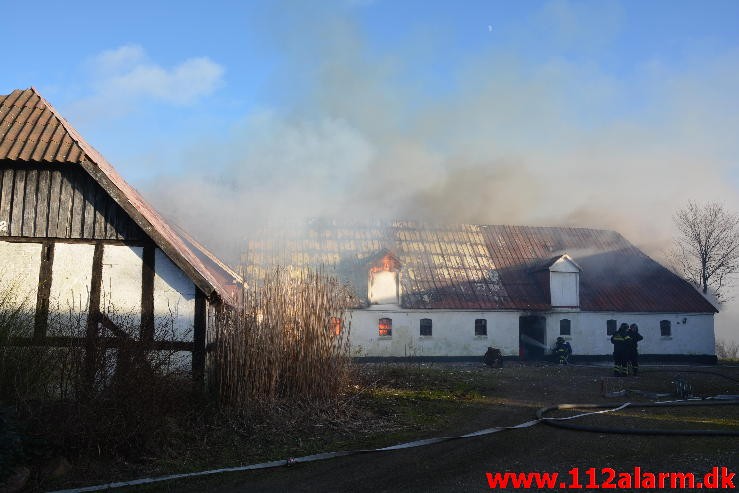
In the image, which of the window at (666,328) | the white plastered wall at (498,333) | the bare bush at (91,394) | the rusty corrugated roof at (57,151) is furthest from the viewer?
the window at (666,328)

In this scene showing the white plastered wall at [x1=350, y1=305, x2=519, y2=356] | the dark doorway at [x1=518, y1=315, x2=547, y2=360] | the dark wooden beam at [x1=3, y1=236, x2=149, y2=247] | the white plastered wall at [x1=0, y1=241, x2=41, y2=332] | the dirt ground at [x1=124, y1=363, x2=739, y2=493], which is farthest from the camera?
the dark doorway at [x1=518, y1=315, x2=547, y2=360]

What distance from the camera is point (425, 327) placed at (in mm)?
26375

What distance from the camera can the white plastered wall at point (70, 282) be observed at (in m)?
9.86

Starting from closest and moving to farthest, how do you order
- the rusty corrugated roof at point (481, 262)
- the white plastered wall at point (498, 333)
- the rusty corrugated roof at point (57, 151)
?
the rusty corrugated roof at point (57, 151), the white plastered wall at point (498, 333), the rusty corrugated roof at point (481, 262)

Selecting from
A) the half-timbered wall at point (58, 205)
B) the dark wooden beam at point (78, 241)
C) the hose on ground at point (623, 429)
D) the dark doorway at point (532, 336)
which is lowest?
the hose on ground at point (623, 429)

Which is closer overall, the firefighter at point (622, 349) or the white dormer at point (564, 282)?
the firefighter at point (622, 349)

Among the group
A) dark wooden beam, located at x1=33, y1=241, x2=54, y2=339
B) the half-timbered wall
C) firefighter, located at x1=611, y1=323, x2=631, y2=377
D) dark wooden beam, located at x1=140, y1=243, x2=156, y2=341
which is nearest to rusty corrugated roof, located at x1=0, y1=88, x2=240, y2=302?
the half-timbered wall

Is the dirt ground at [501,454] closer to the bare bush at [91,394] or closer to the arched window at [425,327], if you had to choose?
the bare bush at [91,394]

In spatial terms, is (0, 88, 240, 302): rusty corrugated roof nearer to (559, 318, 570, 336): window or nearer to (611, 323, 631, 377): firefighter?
(611, 323, 631, 377): firefighter

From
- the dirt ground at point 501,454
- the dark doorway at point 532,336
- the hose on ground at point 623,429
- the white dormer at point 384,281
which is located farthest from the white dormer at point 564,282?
the hose on ground at point 623,429

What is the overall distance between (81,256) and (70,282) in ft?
1.58

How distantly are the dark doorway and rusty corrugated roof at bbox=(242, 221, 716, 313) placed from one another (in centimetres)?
116

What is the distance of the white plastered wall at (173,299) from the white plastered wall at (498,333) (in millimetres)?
14463

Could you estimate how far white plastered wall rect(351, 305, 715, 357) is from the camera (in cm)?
2562
